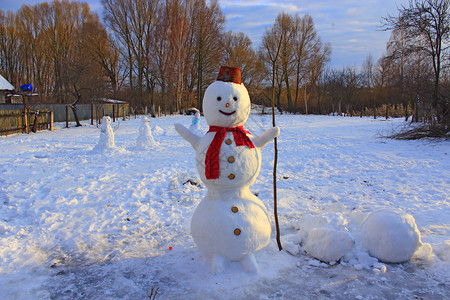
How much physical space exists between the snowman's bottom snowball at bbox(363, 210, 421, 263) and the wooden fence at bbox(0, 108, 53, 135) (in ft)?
59.3

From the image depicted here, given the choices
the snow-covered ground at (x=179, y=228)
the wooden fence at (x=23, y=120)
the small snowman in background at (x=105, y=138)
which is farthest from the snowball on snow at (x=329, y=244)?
the wooden fence at (x=23, y=120)

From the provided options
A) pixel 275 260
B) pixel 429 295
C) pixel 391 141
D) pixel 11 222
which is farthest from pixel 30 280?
pixel 391 141

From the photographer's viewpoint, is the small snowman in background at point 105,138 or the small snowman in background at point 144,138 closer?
the small snowman in background at point 105,138

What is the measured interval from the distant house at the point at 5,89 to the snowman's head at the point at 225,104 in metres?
24.7

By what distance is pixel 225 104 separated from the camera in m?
3.36

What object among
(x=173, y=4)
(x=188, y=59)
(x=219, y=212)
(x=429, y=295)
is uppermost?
(x=173, y=4)

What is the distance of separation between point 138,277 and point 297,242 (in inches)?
76.7

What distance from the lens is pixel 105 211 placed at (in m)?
5.27

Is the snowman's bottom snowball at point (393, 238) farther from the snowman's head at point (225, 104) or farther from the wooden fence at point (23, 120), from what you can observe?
the wooden fence at point (23, 120)

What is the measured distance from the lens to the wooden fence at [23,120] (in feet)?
53.9

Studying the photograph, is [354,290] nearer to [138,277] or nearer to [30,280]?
[138,277]

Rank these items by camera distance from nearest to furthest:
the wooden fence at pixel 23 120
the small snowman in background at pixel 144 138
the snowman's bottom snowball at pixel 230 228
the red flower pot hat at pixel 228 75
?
the snowman's bottom snowball at pixel 230 228
the red flower pot hat at pixel 228 75
the small snowman in background at pixel 144 138
the wooden fence at pixel 23 120

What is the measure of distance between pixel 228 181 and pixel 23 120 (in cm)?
1823

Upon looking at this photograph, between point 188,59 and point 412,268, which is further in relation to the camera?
point 188,59
